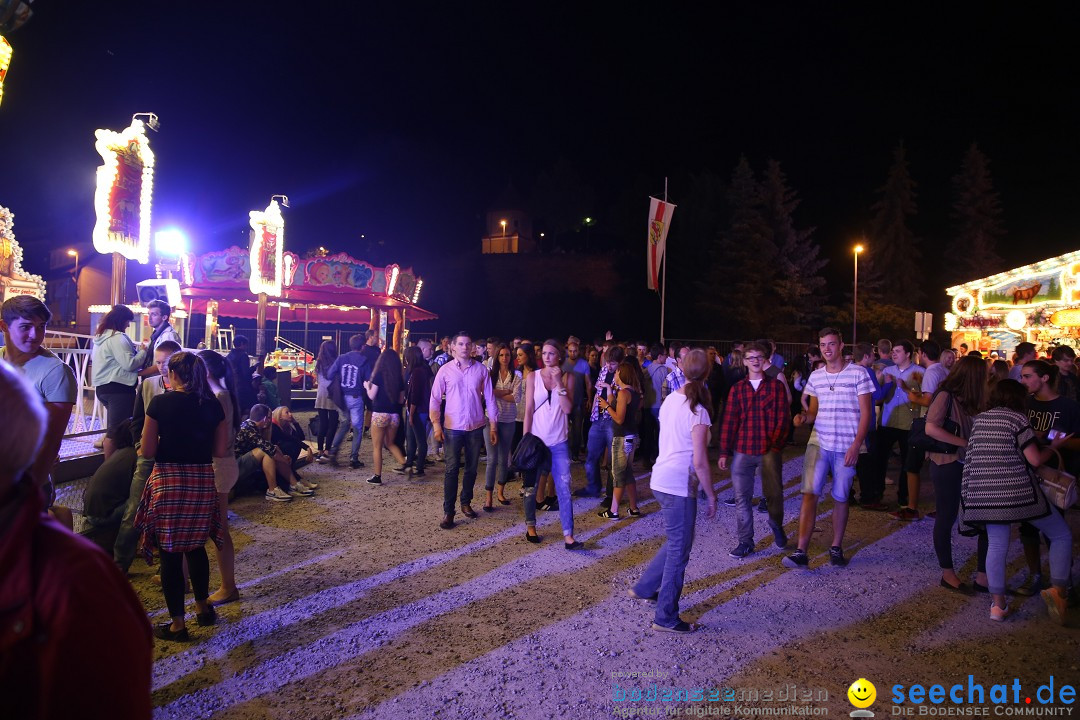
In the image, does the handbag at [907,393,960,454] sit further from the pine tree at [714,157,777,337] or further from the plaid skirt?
the pine tree at [714,157,777,337]

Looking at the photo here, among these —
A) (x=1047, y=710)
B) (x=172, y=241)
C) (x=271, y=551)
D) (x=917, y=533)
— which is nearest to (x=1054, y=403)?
(x=917, y=533)

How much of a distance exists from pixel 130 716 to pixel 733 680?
3.16 metres

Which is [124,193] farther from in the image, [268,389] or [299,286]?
[299,286]

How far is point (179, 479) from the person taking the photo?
380cm

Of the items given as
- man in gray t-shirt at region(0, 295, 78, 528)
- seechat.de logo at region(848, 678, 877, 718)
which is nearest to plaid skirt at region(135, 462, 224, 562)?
man in gray t-shirt at region(0, 295, 78, 528)

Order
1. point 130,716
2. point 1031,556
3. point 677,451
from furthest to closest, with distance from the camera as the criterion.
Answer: point 1031,556
point 677,451
point 130,716

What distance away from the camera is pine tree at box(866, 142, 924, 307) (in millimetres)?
41219

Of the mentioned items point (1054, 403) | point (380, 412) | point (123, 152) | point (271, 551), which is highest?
point (123, 152)

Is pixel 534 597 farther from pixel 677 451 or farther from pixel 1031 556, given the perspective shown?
pixel 1031 556

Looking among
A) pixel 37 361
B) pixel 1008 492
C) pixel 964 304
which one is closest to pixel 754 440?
pixel 1008 492

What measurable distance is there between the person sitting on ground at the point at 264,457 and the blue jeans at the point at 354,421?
5.59 feet

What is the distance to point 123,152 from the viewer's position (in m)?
8.91

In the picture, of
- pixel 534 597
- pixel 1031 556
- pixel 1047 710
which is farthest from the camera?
pixel 1031 556

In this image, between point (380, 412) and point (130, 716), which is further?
point (380, 412)
